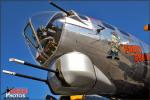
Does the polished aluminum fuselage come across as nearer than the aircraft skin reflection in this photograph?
No

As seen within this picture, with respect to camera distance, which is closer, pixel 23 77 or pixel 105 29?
pixel 23 77

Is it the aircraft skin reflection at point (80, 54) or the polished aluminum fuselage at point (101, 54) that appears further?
the polished aluminum fuselage at point (101, 54)

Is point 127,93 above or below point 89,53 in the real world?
below

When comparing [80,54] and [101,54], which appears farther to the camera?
[101,54]

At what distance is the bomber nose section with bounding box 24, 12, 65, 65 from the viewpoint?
321 inches

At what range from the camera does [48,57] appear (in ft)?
26.7

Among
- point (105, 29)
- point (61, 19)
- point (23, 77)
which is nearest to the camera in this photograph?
point (23, 77)

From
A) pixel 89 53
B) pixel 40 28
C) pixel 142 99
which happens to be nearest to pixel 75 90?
pixel 89 53

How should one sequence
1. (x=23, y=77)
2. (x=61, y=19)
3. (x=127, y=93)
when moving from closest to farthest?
(x=23, y=77), (x=61, y=19), (x=127, y=93)

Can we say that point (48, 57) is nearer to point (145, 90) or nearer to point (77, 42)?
point (77, 42)

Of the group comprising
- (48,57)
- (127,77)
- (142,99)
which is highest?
(48,57)

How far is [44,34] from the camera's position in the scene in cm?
830

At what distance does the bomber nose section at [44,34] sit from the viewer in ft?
26.8

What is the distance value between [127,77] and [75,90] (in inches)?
71.8
